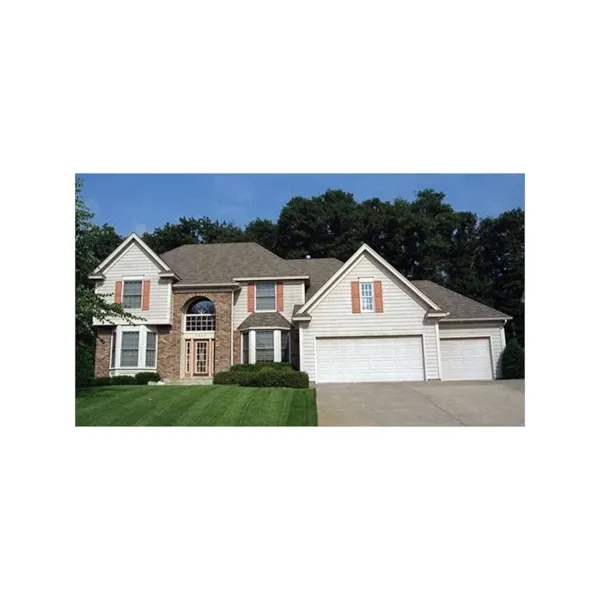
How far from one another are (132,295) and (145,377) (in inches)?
131

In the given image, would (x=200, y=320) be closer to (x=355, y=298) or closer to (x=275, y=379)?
(x=275, y=379)

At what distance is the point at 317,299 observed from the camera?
16.2 m

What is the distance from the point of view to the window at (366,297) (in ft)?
52.4

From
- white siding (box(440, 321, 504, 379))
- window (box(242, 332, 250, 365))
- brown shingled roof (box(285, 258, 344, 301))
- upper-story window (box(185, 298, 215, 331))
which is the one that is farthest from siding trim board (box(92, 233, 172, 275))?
white siding (box(440, 321, 504, 379))

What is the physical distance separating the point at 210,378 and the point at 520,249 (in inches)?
562

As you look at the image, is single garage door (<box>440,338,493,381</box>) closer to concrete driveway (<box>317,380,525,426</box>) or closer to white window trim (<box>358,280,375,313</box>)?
concrete driveway (<box>317,380,525,426</box>)

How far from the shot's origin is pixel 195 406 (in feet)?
36.8

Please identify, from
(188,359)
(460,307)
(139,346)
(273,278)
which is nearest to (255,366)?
(188,359)

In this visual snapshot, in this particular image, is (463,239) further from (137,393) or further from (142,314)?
(137,393)

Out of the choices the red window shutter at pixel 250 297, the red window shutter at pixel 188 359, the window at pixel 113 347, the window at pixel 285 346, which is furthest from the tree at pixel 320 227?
the window at pixel 113 347

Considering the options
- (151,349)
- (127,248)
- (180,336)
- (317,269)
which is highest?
(127,248)

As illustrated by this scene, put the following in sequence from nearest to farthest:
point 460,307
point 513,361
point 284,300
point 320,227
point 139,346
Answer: point 513,361, point 139,346, point 460,307, point 284,300, point 320,227

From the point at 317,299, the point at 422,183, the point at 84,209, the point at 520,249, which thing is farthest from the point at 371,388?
the point at 520,249

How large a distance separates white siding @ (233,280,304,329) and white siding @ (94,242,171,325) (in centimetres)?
277
